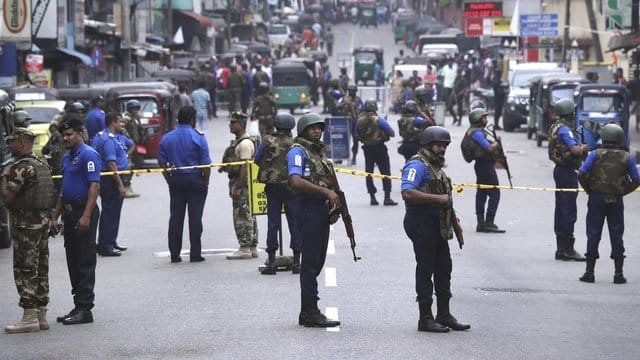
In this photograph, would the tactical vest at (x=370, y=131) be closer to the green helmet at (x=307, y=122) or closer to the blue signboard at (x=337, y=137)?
the blue signboard at (x=337, y=137)

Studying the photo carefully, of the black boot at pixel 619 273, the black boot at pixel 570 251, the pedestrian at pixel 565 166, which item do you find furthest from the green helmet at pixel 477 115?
the black boot at pixel 619 273

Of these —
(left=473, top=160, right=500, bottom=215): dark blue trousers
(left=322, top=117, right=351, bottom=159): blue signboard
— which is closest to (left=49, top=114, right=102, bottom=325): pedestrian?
(left=473, top=160, right=500, bottom=215): dark blue trousers

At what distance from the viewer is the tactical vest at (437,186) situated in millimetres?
11227

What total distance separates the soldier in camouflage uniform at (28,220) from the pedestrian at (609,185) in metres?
5.50

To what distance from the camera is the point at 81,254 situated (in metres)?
11.9

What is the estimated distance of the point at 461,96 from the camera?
45.3 meters

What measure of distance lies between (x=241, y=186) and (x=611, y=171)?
13.6ft

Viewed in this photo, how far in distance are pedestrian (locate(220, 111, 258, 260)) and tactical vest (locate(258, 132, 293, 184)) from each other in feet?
4.47

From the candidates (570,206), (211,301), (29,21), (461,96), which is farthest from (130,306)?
(461,96)

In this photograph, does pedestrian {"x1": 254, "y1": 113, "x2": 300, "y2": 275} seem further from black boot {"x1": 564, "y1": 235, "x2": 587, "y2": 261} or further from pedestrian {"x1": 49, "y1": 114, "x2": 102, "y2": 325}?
black boot {"x1": 564, "y1": 235, "x2": 587, "y2": 261}

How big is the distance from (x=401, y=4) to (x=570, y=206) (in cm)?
13461

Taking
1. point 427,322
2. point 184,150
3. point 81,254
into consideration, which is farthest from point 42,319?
point 184,150

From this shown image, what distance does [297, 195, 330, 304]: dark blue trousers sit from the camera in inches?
452

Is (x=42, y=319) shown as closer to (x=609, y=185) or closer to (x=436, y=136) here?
(x=436, y=136)
